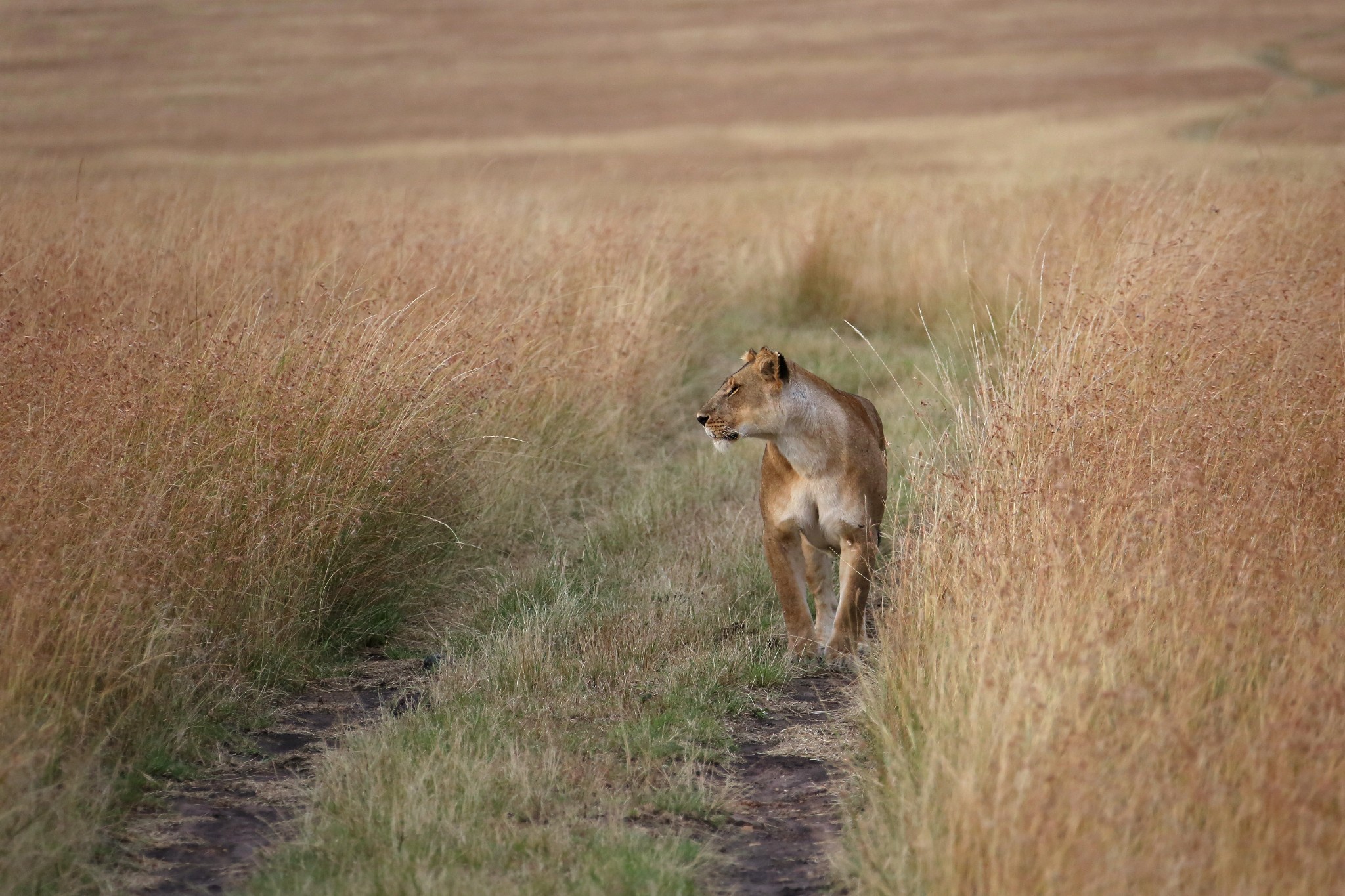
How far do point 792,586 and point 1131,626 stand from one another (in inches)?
80.0

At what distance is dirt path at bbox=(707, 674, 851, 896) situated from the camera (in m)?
4.14

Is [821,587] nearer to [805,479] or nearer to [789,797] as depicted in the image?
[805,479]

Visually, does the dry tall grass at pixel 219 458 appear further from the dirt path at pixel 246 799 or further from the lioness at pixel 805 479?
the lioness at pixel 805 479

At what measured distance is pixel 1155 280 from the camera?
7.71 meters

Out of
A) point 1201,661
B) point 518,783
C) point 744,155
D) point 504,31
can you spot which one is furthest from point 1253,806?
point 504,31

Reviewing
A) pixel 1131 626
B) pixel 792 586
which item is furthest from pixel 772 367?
pixel 1131 626

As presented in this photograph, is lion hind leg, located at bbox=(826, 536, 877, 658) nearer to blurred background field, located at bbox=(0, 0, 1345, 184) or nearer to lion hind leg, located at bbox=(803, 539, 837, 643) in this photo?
lion hind leg, located at bbox=(803, 539, 837, 643)

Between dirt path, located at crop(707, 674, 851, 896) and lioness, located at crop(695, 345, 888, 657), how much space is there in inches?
13.2

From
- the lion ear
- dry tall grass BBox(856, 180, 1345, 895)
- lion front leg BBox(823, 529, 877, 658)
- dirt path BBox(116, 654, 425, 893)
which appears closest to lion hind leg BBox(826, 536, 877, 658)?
lion front leg BBox(823, 529, 877, 658)

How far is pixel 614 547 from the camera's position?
764 cm

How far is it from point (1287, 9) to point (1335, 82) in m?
31.0

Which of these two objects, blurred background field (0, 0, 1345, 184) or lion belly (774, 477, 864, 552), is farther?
blurred background field (0, 0, 1345, 184)

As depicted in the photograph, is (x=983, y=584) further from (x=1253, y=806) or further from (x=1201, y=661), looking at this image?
(x=1253, y=806)

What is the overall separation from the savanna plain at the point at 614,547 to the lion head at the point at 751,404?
0.74m
